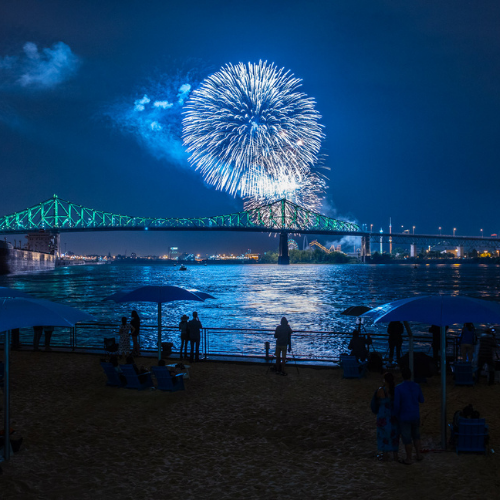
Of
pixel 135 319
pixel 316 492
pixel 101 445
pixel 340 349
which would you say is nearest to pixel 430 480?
pixel 316 492

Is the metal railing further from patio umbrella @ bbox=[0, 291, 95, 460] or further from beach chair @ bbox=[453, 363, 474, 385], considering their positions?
patio umbrella @ bbox=[0, 291, 95, 460]

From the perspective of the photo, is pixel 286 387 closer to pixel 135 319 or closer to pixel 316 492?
pixel 316 492

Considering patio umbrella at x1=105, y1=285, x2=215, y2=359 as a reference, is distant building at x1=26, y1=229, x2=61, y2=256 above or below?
above

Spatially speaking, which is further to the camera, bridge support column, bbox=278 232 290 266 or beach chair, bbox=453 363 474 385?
bridge support column, bbox=278 232 290 266

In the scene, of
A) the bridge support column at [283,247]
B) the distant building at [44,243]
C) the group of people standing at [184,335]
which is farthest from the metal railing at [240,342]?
the distant building at [44,243]

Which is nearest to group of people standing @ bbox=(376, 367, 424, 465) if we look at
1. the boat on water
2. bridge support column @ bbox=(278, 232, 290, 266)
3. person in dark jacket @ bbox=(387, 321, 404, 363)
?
person in dark jacket @ bbox=(387, 321, 404, 363)

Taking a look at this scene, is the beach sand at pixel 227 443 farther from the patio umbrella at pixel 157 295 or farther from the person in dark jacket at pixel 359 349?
the patio umbrella at pixel 157 295
